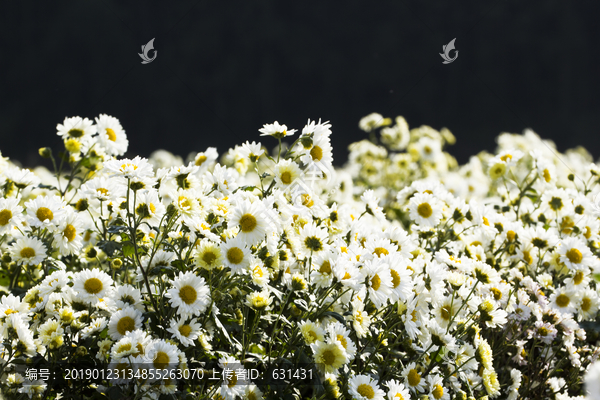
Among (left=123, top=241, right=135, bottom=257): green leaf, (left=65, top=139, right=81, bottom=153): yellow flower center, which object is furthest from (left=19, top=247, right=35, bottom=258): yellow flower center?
(left=65, top=139, right=81, bottom=153): yellow flower center

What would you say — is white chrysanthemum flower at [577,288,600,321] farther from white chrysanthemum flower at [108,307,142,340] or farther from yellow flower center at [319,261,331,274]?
white chrysanthemum flower at [108,307,142,340]

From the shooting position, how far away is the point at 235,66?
8148 millimetres

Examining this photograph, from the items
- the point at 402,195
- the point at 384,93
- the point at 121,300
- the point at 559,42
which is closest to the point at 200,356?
the point at 121,300

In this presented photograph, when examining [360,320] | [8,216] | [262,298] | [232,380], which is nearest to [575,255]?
[360,320]

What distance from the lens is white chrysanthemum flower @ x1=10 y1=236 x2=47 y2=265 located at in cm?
188

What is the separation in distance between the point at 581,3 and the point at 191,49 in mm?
8074

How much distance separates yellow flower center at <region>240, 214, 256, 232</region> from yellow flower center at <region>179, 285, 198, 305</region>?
235 millimetres

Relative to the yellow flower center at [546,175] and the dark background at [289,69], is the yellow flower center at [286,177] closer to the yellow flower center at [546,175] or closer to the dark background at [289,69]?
the yellow flower center at [546,175]

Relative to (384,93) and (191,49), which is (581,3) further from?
(191,49)

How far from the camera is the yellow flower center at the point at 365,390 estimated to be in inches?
61.3

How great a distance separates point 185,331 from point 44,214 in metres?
0.78

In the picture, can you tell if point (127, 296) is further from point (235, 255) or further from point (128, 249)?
point (235, 255)

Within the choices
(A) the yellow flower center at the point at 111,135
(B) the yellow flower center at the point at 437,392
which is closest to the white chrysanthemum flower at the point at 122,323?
(B) the yellow flower center at the point at 437,392

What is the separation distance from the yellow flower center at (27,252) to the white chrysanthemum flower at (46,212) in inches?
4.4
